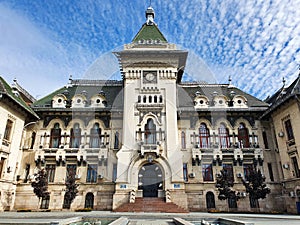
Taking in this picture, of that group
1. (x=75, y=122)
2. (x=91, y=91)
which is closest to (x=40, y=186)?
(x=75, y=122)

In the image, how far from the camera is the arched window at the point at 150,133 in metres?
23.2

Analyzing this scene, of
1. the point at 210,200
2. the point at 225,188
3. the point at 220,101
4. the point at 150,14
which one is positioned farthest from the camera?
the point at 150,14

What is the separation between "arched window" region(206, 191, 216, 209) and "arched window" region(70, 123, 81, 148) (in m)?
14.6

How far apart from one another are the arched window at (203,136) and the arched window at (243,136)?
11.9ft

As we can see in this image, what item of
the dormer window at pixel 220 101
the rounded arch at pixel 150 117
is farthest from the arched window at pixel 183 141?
the dormer window at pixel 220 101

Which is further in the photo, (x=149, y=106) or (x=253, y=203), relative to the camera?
(x=149, y=106)

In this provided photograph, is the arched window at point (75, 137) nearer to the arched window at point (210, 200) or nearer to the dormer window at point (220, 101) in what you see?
the arched window at point (210, 200)

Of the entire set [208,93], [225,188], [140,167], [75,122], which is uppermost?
[208,93]

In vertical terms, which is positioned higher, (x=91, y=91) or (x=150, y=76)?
(x=150, y=76)

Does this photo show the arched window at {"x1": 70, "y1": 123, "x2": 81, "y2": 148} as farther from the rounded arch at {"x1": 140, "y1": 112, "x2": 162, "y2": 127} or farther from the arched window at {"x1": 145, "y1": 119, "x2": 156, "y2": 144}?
the arched window at {"x1": 145, "y1": 119, "x2": 156, "y2": 144}

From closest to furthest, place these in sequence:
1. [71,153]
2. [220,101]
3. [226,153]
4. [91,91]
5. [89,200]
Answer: [89,200] → [226,153] → [71,153] → [220,101] → [91,91]

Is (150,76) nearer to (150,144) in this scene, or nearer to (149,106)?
(149,106)

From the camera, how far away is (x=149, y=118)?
2391 cm

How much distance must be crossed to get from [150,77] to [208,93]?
791 centimetres
